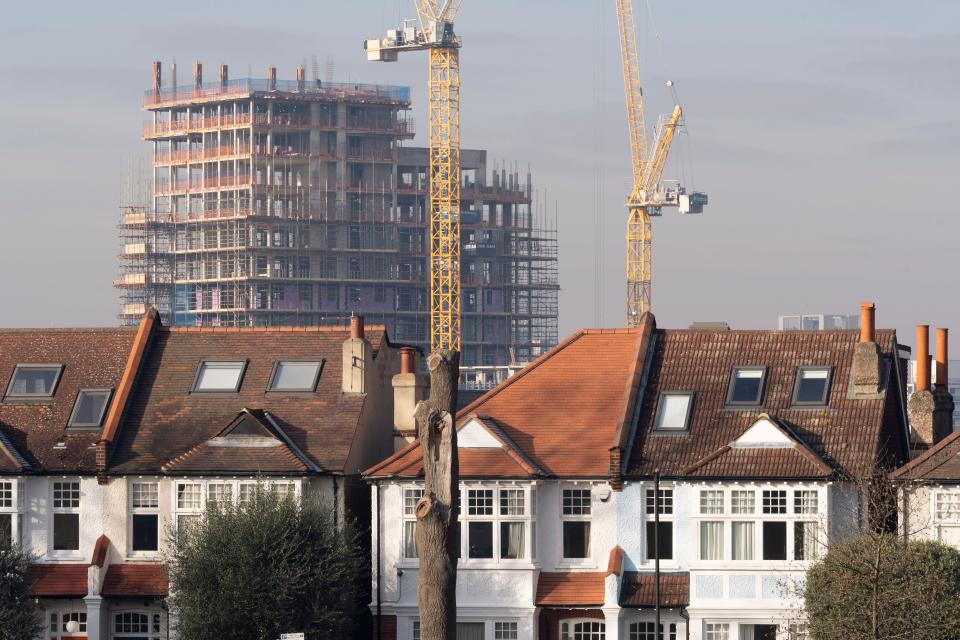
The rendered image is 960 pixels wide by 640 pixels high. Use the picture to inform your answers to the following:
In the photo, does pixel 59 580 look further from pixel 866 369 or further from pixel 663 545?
pixel 866 369

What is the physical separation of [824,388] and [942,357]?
7381mm

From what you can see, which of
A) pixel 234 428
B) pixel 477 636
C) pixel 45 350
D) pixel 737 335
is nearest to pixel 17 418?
pixel 45 350

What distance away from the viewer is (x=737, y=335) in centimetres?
5941

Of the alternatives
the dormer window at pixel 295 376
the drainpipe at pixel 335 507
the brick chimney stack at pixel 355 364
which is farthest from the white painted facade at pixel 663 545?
the dormer window at pixel 295 376

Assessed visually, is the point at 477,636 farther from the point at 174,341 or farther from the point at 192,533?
the point at 174,341

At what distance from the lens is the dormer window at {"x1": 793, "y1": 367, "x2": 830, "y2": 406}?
56531 millimetres

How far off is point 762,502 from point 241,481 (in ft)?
49.7

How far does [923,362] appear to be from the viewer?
59.4 metres

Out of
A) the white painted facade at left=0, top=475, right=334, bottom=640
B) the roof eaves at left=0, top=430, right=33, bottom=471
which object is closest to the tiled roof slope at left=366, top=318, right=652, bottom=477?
the white painted facade at left=0, top=475, right=334, bottom=640

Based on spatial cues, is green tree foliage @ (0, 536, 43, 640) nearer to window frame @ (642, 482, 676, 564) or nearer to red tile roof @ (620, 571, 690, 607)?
red tile roof @ (620, 571, 690, 607)

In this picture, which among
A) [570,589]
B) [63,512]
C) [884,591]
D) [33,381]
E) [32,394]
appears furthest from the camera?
[33,381]

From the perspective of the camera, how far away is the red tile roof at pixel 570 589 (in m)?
55.1

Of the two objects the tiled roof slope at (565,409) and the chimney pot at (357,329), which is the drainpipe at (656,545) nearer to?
the tiled roof slope at (565,409)

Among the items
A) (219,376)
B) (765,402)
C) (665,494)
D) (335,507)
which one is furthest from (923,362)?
(219,376)
